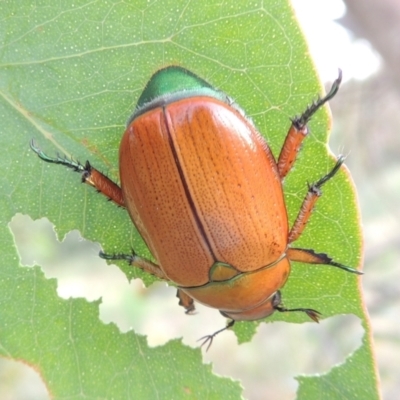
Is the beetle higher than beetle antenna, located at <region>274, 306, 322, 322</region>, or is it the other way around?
the beetle

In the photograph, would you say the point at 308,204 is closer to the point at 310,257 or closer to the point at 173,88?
the point at 310,257

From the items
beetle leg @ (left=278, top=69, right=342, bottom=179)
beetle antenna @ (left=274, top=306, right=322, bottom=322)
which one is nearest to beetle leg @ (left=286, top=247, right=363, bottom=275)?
beetle antenna @ (left=274, top=306, right=322, bottom=322)

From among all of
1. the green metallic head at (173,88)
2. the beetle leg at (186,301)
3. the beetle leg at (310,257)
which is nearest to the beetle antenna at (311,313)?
the beetle leg at (310,257)

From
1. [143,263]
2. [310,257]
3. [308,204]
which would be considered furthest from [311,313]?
[143,263]

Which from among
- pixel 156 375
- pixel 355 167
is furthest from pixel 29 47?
pixel 355 167

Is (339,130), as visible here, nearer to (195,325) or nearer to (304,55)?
(195,325)

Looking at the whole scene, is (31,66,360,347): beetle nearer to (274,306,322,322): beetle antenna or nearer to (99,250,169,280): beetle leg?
(99,250,169,280): beetle leg
